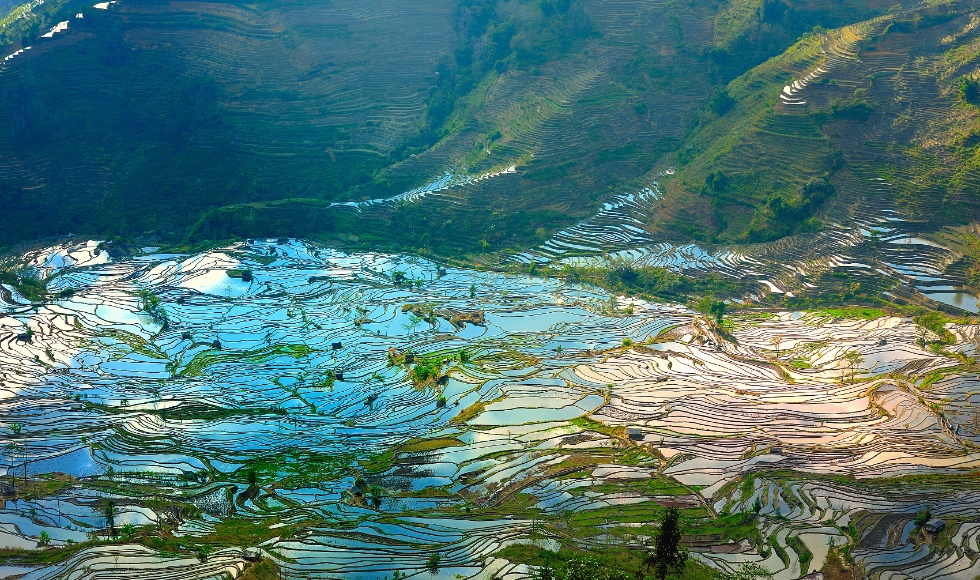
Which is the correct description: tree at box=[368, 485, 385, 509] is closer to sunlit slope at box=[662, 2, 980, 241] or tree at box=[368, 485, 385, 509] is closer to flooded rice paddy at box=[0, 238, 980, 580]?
flooded rice paddy at box=[0, 238, 980, 580]

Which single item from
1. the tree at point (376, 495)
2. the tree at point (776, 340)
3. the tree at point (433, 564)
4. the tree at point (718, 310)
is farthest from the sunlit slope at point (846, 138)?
the tree at point (433, 564)

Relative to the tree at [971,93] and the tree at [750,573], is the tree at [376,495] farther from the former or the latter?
the tree at [971,93]

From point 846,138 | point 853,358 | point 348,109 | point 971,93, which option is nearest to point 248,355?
point 853,358

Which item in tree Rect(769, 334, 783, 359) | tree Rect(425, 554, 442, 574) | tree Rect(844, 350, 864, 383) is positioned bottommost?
tree Rect(844, 350, 864, 383)

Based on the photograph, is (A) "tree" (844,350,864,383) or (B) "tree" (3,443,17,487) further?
(A) "tree" (844,350,864,383)

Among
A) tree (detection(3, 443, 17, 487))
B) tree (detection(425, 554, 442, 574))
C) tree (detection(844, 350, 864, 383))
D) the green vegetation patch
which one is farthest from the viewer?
the green vegetation patch

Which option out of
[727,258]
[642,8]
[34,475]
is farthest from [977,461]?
[642,8]

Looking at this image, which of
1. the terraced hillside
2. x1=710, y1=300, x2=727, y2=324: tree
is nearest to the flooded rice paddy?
x1=710, y1=300, x2=727, y2=324: tree

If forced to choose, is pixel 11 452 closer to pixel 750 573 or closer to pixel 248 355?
pixel 248 355
